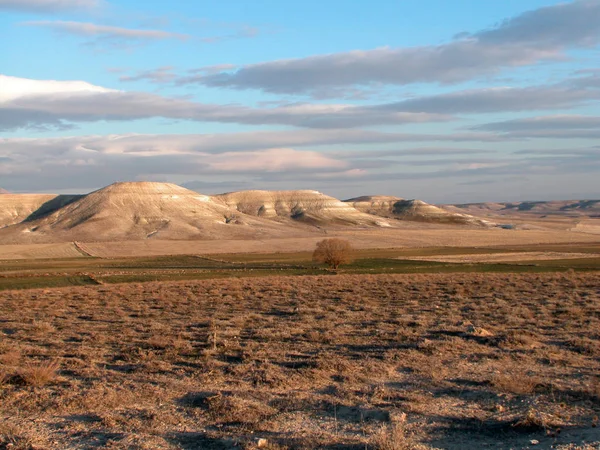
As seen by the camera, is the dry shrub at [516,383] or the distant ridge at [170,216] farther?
the distant ridge at [170,216]

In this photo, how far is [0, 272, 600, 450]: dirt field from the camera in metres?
8.97

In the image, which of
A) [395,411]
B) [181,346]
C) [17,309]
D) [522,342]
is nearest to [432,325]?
[522,342]

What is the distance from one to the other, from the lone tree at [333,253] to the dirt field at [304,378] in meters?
35.7

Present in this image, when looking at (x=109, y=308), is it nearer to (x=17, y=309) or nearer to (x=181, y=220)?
(x=17, y=309)

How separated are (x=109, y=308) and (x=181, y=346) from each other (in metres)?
10.7

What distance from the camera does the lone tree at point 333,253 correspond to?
196ft

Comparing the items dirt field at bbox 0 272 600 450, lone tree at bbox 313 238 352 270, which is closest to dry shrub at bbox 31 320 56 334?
dirt field at bbox 0 272 600 450

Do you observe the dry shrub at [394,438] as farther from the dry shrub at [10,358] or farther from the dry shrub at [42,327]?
the dry shrub at [42,327]

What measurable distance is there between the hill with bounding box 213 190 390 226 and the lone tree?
111720 mm

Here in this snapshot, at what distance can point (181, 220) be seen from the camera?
481 ft

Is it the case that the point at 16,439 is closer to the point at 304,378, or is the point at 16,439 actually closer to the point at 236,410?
the point at 236,410

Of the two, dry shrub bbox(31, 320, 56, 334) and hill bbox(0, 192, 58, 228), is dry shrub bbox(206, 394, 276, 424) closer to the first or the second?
dry shrub bbox(31, 320, 56, 334)

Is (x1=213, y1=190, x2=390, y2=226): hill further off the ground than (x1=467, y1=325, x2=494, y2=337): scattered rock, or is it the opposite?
(x1=213, y1=190, x2=390, y2=226): hill

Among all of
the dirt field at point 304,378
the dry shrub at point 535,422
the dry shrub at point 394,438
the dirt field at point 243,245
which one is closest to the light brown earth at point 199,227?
the dirt field at point 243,245
